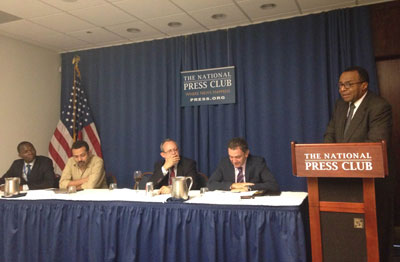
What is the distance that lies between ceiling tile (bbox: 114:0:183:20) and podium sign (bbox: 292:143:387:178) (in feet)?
8.69

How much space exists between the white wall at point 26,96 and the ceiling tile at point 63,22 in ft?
2.92

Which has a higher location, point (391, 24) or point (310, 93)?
point (391, 24)

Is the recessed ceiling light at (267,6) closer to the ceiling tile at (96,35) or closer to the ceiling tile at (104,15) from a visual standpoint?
the ceiling tile at (104,15)

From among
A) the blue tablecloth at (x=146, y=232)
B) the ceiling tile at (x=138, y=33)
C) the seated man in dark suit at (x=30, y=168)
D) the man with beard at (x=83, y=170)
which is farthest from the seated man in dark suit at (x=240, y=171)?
the ceiling tile at (x=138, y=33)

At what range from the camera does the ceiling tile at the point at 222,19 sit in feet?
13.0

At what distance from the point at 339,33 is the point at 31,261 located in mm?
3976

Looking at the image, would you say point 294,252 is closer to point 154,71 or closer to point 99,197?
point 99,197

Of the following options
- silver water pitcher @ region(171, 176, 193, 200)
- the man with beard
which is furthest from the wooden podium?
the man with beard

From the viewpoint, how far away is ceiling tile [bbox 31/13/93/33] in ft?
13.4

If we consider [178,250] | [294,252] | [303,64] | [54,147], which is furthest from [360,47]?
[54,147]

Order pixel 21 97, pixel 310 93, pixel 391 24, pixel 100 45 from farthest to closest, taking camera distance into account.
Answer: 1. pixel 100 45
2. pixel 21 97
3. pixel 310 93
4. pixel 391 24

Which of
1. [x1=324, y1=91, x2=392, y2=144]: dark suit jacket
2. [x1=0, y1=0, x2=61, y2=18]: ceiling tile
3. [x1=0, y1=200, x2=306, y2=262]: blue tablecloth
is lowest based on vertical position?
[x1=0, y1=200, x2=306, y2=262]: blue tablecloth

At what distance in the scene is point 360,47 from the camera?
388 centimetres

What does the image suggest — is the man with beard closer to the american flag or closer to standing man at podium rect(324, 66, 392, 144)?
the american flag
